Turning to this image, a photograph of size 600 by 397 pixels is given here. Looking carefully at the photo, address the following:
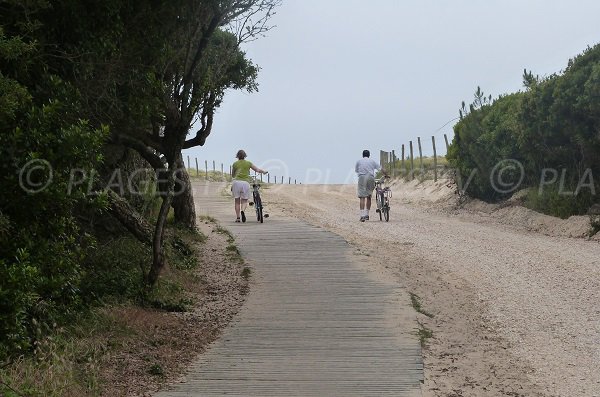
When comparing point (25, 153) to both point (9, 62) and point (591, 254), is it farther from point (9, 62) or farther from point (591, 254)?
point (591, 254)

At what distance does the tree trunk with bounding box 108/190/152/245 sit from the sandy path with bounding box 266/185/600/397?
13.6ft

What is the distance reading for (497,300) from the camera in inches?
515

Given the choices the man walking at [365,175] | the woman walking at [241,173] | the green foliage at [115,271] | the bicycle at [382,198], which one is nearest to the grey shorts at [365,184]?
the man walking at [365,175]

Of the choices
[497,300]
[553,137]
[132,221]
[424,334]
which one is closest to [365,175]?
[553,137]

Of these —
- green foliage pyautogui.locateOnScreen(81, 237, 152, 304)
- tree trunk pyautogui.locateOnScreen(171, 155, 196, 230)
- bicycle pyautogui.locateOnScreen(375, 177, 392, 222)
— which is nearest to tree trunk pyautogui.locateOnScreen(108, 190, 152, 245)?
green foliage pyautogui.locateOnScreen(81, 237, 152, 304)

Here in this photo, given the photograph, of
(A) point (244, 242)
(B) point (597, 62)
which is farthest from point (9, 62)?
(B) point (597, 62)

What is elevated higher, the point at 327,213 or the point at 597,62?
the point at 597,62

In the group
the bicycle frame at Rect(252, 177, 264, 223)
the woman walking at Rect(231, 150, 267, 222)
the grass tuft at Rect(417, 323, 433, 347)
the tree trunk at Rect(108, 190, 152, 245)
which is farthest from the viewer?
the bicycle frame at Rect(252, 177, 264, 223)

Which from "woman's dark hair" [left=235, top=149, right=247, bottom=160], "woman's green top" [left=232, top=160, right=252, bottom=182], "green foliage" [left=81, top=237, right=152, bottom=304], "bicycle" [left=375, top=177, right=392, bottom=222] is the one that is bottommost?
"green foliage" [left=81, top=237, right=152, bottom=304]

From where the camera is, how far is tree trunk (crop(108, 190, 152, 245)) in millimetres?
14055

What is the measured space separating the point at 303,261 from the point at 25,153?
846 cm

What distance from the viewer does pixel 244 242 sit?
1855 cm

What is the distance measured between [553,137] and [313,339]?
14.5 meters

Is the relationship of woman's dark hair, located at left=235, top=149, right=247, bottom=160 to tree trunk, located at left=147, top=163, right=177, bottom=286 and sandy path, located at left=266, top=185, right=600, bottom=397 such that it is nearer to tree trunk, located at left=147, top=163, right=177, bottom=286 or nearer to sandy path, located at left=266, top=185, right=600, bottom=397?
sandy path, located at left=266, top=185, right=600, bottom=397
